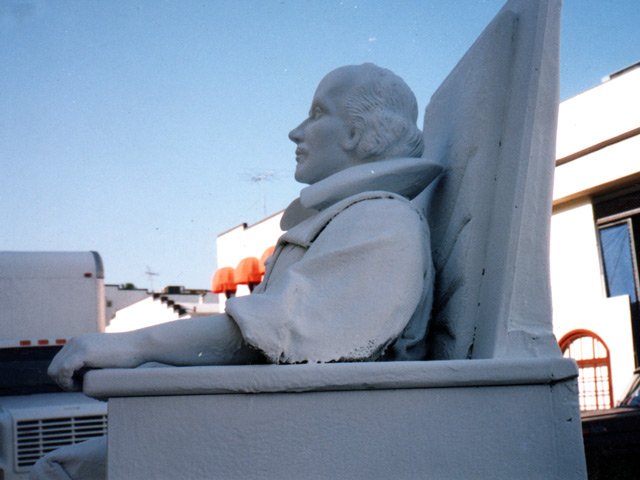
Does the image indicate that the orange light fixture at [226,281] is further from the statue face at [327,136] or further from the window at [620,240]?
the statue face at [327,136]

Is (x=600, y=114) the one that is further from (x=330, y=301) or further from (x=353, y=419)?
(x=353, y=419)

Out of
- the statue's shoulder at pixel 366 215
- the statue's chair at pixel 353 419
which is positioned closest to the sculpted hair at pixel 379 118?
the statue's shoulder at pixel 366 215

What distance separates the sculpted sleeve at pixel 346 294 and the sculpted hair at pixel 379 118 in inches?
15.0

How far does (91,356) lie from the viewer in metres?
1.96

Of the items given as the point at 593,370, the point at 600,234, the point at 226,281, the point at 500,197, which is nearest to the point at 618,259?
the point at 600,234

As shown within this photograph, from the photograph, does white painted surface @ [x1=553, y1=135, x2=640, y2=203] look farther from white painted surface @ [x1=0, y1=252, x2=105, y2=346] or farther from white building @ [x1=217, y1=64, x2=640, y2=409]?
white painted surface @ [x1=0, y1=252, x2=105, y2=346]

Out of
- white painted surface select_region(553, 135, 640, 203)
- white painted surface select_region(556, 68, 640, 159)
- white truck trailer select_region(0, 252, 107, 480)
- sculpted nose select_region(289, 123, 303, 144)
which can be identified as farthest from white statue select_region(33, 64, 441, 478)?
white painted surface select_region(556, 68, 640, 159)

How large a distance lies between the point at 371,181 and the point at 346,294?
1.68 ft

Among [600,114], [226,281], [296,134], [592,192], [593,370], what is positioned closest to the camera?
[296,134]

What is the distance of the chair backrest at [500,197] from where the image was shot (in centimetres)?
209

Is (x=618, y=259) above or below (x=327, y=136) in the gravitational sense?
above

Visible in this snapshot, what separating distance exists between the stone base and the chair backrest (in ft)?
0.64

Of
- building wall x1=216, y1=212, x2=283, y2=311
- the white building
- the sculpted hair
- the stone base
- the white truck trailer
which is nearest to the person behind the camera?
the stone base

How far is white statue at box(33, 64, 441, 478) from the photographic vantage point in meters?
1.95
